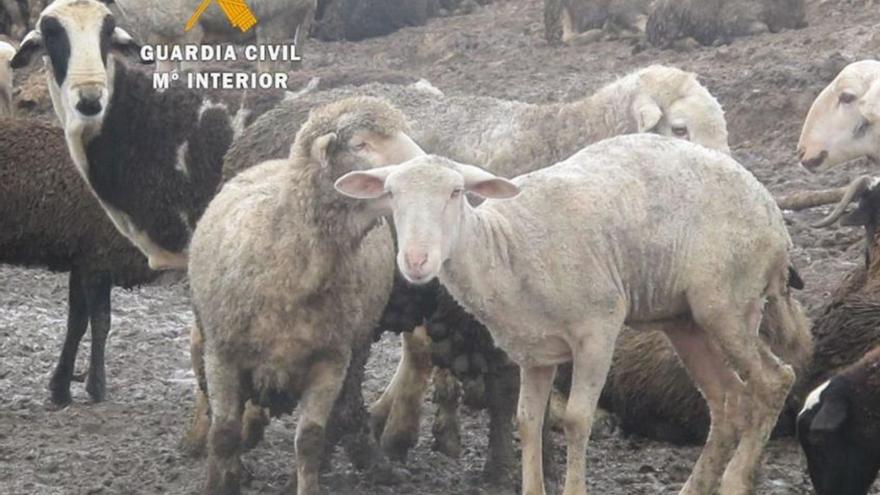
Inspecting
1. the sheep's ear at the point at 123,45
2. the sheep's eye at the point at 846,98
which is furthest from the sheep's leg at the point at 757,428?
the sheep's eye at the point at 846,98

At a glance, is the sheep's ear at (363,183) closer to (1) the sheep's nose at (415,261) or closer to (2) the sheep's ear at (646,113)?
(1) the sheep's nose at (415,261)

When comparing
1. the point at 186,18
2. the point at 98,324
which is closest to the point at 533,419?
the point at 98,324

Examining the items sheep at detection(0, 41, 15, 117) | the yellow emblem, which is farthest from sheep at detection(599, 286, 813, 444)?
the yellow emblem

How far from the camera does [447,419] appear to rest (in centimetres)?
877

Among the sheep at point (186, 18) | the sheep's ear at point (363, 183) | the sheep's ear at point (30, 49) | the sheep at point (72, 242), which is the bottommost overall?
the sheep at point (72, 242)

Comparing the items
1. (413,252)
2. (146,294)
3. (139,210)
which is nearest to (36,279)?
(146,294)

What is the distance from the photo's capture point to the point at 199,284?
7.62 m

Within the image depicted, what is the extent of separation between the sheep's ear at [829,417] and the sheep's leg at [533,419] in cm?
98

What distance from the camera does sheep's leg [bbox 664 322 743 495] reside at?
7594mm

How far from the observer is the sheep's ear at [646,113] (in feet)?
28.9

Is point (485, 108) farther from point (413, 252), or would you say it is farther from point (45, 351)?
point (45, 351)

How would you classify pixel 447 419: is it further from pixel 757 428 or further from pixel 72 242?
pixel 72 242

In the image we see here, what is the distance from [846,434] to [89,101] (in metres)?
4.21

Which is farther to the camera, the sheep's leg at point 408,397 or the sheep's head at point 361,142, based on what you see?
the sheep's leg at point 408,397
